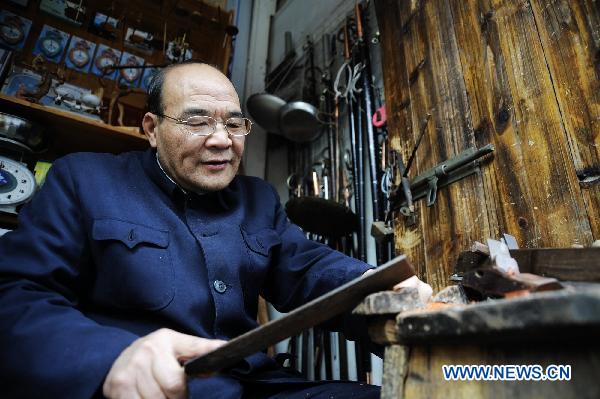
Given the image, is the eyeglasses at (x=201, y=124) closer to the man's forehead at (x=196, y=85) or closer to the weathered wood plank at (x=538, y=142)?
the man's forehead at (x=196, y=85)

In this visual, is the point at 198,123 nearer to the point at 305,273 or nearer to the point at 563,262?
the point at 305,273

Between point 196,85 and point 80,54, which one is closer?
point 196,85

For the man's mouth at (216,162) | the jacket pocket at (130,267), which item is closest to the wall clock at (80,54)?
Result: the man's mouth at (216,162)

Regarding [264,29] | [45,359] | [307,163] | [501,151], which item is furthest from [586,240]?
[264,29]

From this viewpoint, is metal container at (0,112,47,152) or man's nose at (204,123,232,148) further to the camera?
metal container at (0,112,47,152)

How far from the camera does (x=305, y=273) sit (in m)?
1.38

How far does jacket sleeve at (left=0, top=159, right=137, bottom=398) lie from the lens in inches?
28.7

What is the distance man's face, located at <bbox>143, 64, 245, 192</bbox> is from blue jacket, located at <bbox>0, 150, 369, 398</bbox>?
0.26 feet

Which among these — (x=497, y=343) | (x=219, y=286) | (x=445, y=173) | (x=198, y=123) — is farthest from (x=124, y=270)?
(x=445, y=173)

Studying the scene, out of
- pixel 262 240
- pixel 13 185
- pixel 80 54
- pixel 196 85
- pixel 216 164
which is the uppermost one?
pixel 80 54

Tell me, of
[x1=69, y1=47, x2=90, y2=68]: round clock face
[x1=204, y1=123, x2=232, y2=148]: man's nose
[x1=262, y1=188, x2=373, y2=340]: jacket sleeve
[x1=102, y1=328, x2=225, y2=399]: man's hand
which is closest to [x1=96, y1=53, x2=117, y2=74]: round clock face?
[x1=69, y1=47, x2=90, y2=68]: round clock face

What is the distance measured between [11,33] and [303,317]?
393 centimetres

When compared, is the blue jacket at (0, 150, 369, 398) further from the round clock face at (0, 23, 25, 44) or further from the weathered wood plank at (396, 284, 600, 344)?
the round clock face at (0, 23, 25, 44)

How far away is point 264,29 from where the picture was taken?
5094 mm
